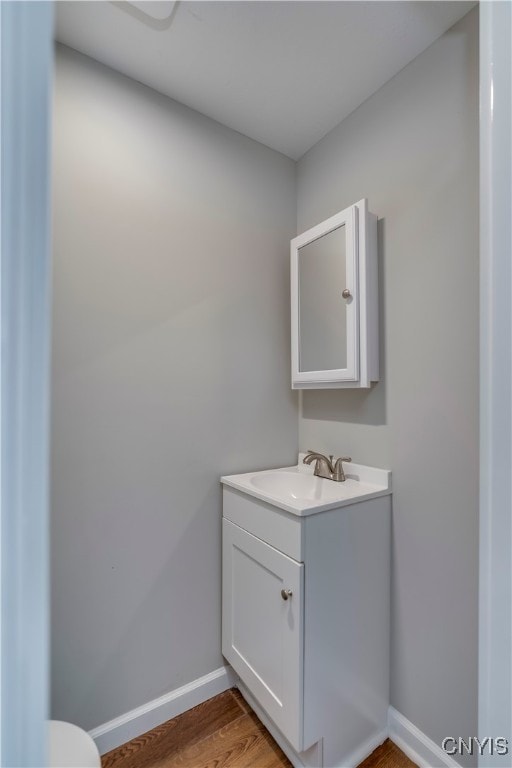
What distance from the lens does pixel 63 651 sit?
1.13 m

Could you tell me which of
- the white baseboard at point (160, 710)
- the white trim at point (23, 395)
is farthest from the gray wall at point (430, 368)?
the white trim at point (23, 395)

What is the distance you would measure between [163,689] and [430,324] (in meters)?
1.65

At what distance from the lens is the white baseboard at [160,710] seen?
118 cm

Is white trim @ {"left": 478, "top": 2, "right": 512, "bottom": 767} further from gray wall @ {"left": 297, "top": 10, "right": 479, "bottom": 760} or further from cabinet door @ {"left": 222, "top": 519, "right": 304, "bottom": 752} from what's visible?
cabinet door @ {"left": 222, "top": 519, "right": 304, "bottom": 752}

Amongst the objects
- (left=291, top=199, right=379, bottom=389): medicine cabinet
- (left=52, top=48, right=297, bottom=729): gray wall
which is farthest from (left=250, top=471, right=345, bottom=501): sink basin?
(left=291, top=199, right=379, bottom=389): medicine cabinet

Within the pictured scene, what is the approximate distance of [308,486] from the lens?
4.87 feet

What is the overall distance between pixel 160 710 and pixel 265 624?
0.54 m

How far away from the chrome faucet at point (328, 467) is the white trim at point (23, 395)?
4.03ft

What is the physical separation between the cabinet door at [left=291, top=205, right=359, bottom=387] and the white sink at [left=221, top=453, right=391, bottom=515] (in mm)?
399

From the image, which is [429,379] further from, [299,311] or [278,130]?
[278,130]

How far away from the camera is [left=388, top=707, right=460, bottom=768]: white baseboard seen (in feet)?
3.59

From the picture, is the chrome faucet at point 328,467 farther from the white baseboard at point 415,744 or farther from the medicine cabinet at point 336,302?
the white baseboard at point 415,744

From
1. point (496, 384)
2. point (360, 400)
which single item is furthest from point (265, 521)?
point (496, 384)

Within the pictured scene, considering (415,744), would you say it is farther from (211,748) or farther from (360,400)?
(360,400)
